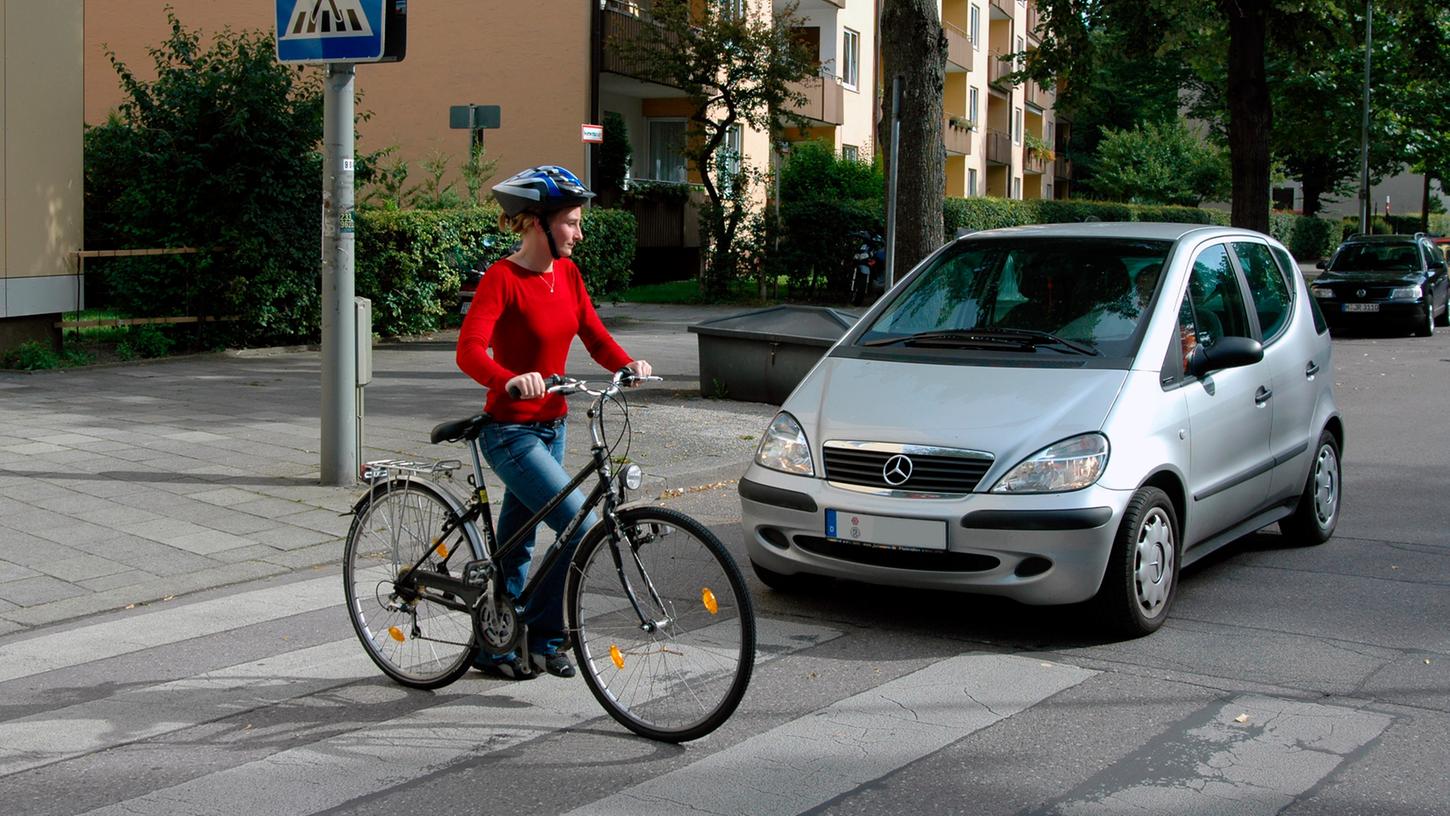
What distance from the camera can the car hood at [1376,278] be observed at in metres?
24.4

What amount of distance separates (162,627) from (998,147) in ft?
181

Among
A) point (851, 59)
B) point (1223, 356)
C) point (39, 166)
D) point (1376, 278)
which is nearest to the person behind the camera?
point (1223, 356)

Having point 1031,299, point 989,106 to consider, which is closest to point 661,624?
point 1031,299

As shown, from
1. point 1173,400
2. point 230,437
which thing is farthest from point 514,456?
point 230,437

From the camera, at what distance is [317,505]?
28.0 ft

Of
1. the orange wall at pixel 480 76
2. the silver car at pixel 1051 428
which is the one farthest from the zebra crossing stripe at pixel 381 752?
the orange wall at pixel 480 76

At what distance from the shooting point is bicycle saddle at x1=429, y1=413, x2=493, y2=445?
4.89 meters

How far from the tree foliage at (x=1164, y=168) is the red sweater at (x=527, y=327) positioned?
56.4 m

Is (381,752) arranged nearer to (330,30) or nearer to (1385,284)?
(330,30)

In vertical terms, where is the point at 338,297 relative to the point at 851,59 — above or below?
below

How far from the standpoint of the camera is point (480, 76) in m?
28.3

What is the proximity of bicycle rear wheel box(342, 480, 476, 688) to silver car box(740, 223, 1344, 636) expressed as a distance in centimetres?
151

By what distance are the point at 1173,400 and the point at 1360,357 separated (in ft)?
52.9

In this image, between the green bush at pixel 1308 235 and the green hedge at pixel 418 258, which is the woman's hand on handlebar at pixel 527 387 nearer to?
the green hedge at pixel 418 258
